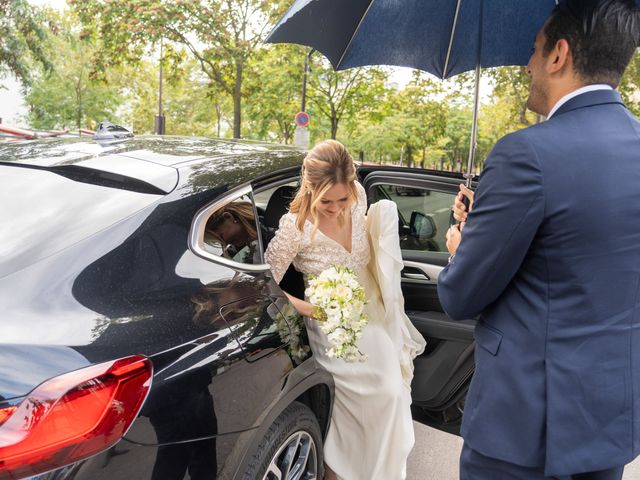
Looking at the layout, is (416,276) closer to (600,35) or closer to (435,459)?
(435,459)

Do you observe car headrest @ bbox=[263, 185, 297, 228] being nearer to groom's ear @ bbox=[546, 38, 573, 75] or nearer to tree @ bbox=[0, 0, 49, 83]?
groom's ear @ bbox=[546, 38, 573, 75]

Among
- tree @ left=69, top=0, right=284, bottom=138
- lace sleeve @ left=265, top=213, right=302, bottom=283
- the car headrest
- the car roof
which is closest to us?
the car roof

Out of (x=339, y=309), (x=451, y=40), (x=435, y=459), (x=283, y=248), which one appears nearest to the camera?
(x=339, y=309)

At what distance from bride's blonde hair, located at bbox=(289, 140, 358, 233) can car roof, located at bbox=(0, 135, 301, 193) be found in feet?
0.42

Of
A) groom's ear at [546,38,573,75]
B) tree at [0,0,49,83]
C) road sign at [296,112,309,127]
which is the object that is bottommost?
groom's ear at [546,38,573,75]

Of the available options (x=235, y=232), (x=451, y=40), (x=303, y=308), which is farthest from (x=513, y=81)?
(x=235, y=232)

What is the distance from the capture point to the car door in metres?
3.04

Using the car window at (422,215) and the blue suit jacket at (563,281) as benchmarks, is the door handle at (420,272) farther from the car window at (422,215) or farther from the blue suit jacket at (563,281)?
the blue suit jacket at (563,281)

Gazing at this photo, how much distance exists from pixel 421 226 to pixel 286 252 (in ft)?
3.85

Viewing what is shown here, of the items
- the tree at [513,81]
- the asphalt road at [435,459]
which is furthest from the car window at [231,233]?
the tree at [513,81]

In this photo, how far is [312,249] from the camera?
284cm

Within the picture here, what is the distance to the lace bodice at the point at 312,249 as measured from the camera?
264 cm

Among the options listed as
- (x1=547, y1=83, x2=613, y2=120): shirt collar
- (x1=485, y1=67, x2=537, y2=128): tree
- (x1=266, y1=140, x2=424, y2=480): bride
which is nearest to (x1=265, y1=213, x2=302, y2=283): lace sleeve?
(x1=266, y1=140, x2=424, y2=480): bride

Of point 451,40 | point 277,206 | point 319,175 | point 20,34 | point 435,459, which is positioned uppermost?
point 20,34
